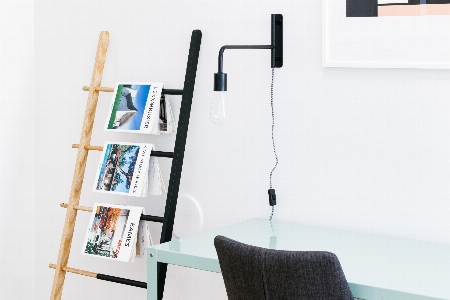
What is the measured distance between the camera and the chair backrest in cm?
158

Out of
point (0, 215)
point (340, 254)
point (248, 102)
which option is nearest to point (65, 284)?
point (0, 215)

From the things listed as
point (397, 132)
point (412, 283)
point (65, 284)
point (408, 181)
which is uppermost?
point (397, 132)

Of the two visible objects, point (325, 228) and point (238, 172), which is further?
point (238, 172)

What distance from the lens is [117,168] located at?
2629 mm

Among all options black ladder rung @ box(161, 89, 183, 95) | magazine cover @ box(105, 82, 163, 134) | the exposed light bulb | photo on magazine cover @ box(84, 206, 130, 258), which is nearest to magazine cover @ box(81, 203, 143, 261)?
photo on magazine cover @ box(84, 206, 130, 258)

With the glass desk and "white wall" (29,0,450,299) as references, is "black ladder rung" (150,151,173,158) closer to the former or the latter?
"white wall" (29,0,450,299)

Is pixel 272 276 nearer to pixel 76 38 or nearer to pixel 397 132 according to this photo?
pixel 397 132

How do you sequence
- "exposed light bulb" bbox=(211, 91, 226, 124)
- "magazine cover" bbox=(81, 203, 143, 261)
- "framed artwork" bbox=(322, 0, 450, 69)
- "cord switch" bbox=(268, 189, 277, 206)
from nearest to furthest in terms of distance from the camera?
"framed artwork" bbox=(322, 0, 450, 69) → "exposed light bulb" bbox=(211, 91, 226, 124) → "cord switch" bbox=(268, 189, 277, 206) → "magazine cover" bbox=(81, 203, 143, 261)

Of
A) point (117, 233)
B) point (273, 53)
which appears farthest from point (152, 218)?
point (273, 53)

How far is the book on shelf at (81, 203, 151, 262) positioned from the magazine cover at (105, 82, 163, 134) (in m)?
0.31

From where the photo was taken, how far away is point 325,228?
2.35 m

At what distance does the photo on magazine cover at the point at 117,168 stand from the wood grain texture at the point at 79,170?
16 centimetres

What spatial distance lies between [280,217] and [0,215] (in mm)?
1311

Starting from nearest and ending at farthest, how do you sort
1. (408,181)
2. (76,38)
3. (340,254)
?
1. (340,254)
2. (408,181)
3. (76,38)
